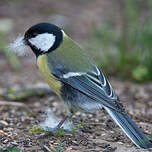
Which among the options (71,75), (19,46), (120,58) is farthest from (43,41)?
(120,58)

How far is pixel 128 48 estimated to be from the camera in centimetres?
518

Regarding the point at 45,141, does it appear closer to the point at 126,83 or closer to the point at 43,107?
the point at 43,107

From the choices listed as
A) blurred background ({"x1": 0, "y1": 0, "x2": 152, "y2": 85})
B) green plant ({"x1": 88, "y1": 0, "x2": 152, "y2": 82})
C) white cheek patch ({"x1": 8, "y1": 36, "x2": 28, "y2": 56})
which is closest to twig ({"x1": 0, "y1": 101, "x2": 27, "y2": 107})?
white cheek patch ({"x1": 8, "y1": 36, "x2": 28, "y2": 56})

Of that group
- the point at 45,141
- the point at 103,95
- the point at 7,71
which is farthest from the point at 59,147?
the point at 7,71

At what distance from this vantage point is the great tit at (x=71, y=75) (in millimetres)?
3164

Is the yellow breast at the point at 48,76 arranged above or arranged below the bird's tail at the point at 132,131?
above

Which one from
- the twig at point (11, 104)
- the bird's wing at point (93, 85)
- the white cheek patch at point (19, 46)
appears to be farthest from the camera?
the twig at point (11, 104)

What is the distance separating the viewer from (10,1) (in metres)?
7.41

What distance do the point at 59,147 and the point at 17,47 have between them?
136 cm

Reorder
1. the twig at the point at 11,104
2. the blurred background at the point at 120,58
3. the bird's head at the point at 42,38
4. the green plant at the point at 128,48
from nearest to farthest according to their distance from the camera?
the bird's head at the point at 42,38, the twig at the point at 11,104, the blurred background at the point at 120,58, the green plant at the point at 128,48

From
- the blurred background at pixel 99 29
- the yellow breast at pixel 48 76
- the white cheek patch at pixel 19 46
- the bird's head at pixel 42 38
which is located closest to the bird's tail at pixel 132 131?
the yellow breast at pixel 48 76

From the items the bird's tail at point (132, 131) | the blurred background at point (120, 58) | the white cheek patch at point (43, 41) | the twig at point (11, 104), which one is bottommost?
the bird's tail at point (132, 131)

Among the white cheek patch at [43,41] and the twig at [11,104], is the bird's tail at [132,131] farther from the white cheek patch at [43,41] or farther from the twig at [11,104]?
the twig at [11,104]

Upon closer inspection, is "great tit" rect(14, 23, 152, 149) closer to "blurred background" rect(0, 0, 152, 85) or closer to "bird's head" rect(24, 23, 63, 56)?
"bird's head" rect(24, 23, 63, 56)
